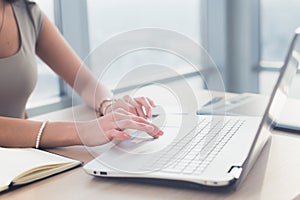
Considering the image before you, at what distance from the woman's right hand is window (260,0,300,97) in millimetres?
2228

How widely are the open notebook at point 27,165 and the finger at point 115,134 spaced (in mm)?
86

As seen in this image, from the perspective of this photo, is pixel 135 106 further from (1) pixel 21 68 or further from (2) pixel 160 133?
(1) pixel 21 68

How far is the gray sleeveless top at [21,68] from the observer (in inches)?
54.2

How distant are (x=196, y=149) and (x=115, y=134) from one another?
0.59 feet

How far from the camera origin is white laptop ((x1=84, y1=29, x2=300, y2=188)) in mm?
825

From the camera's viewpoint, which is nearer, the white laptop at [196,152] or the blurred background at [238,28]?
the white laptop at [196,152]

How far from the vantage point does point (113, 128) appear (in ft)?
3.36

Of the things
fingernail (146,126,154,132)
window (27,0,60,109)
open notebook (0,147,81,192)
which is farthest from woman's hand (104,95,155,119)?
window (27,0,60,109)

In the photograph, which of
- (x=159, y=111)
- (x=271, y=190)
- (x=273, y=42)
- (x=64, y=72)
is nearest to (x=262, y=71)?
(x=273, y=42)

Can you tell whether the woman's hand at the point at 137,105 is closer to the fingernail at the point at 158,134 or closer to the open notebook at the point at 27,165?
the fingernail at the point at 158,134

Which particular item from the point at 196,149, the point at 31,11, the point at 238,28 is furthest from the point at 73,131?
the point at 238,28

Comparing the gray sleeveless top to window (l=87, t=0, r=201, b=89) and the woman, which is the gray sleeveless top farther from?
window (l=87, t=0, r=201, b=89)

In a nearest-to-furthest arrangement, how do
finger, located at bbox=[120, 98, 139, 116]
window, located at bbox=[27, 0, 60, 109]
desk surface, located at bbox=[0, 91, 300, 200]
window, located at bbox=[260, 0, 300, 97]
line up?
1. desk surface, located at bbox=[0, 91, 300, 200]
2. finger, located at bbox=[120, 98, 139, 116]
3. window, located at bbox=[27, 0, 60, 109]
4. window, located at bbox=[260, 0, 300, 97]

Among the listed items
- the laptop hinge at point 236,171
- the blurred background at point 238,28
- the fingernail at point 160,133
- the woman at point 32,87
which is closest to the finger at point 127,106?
the woman at point 32,87
